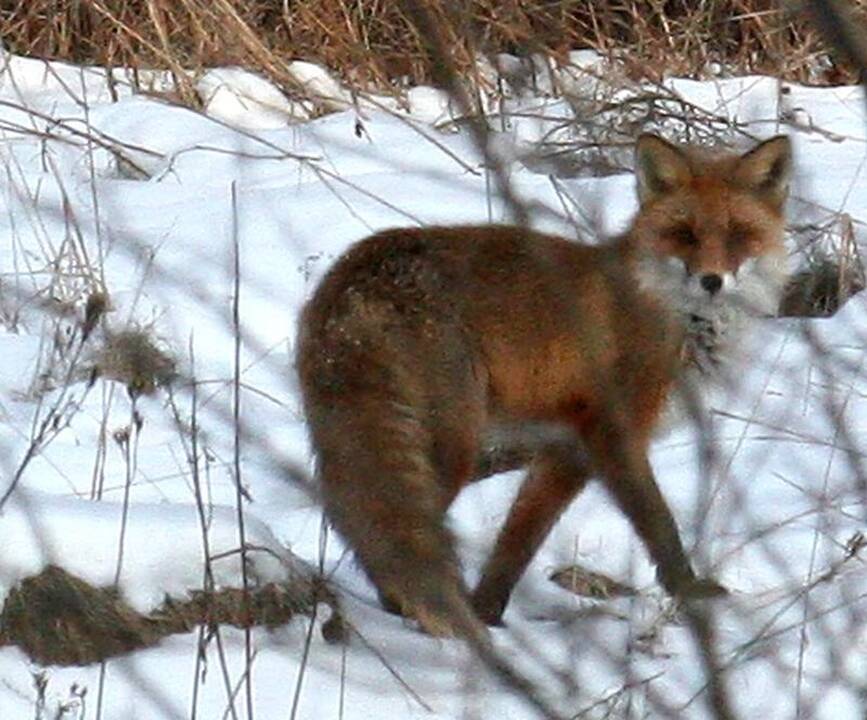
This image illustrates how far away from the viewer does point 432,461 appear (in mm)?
4254

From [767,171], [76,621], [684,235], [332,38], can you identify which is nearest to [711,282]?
[684,235]

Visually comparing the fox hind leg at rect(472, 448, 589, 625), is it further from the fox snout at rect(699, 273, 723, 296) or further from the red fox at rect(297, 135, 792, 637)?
the fox snout at rect(699, 273, 723, 296)

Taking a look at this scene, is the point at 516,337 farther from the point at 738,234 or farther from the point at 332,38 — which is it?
the point at 332,38

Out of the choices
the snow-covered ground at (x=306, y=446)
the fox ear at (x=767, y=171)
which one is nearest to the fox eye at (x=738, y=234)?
the fox ear at (x=767, y=171)

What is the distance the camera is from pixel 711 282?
4492 mm

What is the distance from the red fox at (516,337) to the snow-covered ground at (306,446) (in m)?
0.15

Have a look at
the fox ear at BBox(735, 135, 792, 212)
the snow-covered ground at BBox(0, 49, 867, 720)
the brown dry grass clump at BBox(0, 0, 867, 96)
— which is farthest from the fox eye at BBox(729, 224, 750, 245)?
the brown dry grass clump at BBox(0, 0, 867, 96)

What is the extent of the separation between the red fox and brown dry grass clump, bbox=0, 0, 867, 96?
135 inches

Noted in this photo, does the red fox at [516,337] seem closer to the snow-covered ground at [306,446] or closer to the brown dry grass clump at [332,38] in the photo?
the snow-covered ground at [306,446]

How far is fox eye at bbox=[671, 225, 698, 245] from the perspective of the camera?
459 cm

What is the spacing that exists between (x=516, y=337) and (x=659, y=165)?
580mm

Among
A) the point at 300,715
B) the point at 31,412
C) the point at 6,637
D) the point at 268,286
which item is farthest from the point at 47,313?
Answer: the point at 300,715

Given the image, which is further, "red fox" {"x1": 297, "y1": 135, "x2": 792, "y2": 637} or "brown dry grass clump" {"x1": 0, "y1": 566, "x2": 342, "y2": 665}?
"red fox" {"x1": 297, "y1": 135, "x2": 792, "y2": 637}

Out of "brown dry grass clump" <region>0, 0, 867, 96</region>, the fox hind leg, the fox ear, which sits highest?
"brown dry grass clump" <region>0, 0, 867, 96</region>
